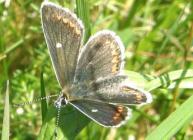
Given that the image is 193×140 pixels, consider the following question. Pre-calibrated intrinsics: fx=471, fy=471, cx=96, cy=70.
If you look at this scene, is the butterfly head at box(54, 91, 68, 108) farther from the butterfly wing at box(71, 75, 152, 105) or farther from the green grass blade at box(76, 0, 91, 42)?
the green grass blade at box(76, 0, 91, 42)

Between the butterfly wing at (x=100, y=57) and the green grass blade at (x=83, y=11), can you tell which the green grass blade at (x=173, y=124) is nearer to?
the butterfly wing at (x=100, y=57)

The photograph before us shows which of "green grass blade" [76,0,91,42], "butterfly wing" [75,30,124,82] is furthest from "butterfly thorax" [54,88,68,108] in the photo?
"green grass blade" [76,0,91,42]

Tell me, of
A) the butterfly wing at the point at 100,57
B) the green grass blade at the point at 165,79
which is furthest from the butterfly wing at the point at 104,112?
the green grass blade at the point at 165,79

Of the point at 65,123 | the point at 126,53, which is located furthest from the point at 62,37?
the point at 126,53

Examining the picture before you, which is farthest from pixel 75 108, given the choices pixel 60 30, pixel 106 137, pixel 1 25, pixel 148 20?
pixel 148 20

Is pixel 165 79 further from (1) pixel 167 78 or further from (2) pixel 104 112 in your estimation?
(2) pixel 104 112

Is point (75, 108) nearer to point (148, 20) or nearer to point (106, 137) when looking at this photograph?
point (106, 137)
